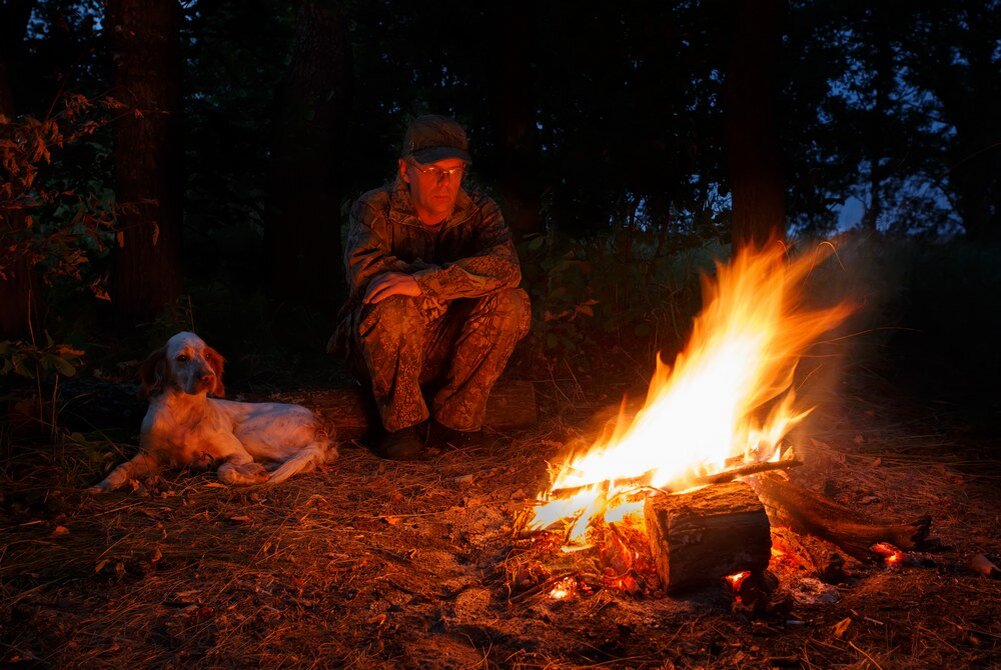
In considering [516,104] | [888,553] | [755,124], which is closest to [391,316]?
[888,553]

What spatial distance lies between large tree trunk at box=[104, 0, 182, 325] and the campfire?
3825 mm

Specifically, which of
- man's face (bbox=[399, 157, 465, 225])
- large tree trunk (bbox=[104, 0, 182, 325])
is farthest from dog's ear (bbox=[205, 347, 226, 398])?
large tree trunk (bbox=[104, 0, 182, 325])

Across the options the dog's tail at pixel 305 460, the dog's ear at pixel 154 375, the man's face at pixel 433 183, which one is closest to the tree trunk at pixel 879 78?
the man's face at pixel 433 183

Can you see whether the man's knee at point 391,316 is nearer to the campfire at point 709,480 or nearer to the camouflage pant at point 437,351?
the camouflage pant at point 437,351

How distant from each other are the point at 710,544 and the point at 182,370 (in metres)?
2.78

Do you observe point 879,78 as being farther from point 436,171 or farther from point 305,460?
point 305,460

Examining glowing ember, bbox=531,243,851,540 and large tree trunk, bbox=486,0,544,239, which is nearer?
glowing ember, bbox=531,243,851,540

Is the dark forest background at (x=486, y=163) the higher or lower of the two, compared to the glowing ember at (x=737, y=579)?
higher

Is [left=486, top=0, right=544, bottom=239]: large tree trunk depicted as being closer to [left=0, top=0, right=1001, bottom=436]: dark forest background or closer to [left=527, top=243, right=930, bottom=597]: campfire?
[left=0, top=0, right=1001, bottom=436]: dark forest background

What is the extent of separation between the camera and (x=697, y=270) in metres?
7.03

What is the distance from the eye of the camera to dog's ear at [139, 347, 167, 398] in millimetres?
4375

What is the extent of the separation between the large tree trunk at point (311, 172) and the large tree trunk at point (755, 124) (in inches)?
156

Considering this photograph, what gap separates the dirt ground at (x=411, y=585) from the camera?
8.82ft

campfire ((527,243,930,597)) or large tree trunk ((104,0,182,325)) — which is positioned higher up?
large tree trunk ((104,0,182,325))
